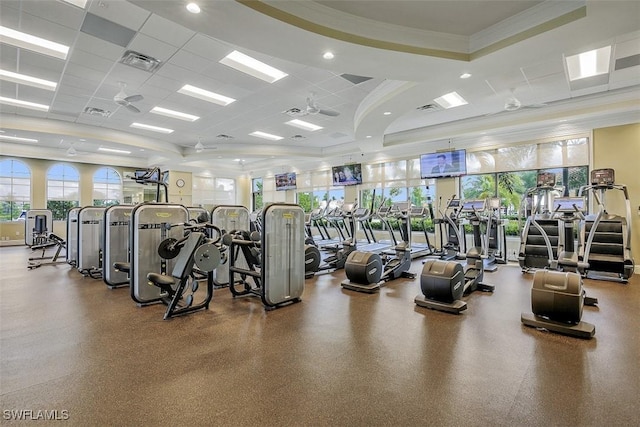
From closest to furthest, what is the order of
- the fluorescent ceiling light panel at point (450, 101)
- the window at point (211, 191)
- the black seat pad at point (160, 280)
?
the black seat pad at point (160, 280) → the fluorescent ceiling light panel at point (450, 101) → the window at point (211, 191)

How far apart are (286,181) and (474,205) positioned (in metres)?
8.85

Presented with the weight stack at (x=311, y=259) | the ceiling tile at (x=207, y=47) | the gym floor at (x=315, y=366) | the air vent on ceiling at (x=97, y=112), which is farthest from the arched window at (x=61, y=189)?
the weight stack at (x=311, y=259)

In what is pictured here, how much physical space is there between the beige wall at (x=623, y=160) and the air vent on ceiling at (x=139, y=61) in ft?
30.4

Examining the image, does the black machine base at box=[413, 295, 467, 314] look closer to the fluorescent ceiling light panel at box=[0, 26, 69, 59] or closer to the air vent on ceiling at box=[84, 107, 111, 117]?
the fluorescent ceiling light panel at box=[0, 26, 69, 59]

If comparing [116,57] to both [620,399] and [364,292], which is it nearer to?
[364,292]

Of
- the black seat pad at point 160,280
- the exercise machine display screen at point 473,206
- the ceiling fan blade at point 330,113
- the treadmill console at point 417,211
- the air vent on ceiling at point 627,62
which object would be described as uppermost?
the ceiling fan blade at point 330,113

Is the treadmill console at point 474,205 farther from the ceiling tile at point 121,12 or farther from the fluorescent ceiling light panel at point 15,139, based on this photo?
the fluorescent ceiling light panel at point 15,139

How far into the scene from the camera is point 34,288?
5.23m

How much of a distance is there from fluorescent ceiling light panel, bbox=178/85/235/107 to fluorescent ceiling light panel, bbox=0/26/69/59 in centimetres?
198

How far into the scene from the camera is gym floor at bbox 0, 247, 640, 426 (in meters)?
2.03

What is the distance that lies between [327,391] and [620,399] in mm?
2035

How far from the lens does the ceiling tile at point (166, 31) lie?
13.8 ft

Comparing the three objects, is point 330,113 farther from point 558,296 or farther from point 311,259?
point 558,296

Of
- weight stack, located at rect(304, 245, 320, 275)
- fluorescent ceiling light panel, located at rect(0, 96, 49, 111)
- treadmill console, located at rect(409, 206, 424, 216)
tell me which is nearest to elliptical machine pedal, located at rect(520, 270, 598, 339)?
weight stack, located at rect(304, 245, 320, 275)
